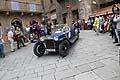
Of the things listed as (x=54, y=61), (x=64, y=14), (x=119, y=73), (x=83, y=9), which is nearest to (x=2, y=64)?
(x=54, y=61)

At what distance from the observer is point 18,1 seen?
27.7 meters

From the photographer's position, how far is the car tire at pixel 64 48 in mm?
9730

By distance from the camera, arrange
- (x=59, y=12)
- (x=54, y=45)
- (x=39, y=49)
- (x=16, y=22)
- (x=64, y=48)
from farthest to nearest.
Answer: (x=59, y=12), (x=16, y=22), (x=39, y=49), (x=54, y=45), (x=64, y=48)

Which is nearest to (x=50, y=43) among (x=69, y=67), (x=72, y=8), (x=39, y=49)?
(x=39, y=49)

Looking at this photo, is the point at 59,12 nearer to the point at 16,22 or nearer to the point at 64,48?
the point at 16,22

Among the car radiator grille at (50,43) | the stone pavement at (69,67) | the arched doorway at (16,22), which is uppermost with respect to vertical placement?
the arched doorway at (16,22)

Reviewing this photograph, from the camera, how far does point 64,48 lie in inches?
393

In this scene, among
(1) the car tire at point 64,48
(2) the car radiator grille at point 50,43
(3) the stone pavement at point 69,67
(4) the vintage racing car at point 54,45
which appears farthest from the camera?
(2) the car radiator grille at point 50,43

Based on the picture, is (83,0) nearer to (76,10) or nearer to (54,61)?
(76,10)

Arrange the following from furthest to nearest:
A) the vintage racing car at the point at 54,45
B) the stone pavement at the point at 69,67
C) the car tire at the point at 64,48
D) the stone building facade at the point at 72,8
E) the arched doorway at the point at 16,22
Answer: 1. the arched doorway at the point at 16,22
2. the stone building facade at the point at 72,8
3. the vintage racing car at the point at 54,45
4. the car tire at the point at 64,48
5. the stone pavement at the point at 69,67

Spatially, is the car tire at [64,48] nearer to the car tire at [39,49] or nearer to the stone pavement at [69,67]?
the stone pavement at [69,67]

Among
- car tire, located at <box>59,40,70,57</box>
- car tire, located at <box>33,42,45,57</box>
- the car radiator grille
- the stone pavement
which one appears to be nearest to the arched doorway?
car tire, located at <box>33,42,45,57</box>

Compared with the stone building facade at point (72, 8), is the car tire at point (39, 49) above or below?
below

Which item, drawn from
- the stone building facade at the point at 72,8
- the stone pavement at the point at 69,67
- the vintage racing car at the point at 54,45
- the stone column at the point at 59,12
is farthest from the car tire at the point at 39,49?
the stone column at the point at 59,12
